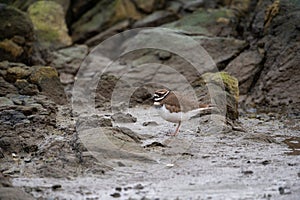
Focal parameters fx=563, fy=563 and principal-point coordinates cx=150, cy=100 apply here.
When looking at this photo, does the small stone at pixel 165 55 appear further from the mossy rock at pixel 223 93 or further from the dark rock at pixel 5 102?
the dark rock at pixel 5 102

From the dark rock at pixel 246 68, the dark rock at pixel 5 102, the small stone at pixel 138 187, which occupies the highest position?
the dark rock at pixel 246 68

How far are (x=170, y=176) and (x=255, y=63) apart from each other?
657 centimetres

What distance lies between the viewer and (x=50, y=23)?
Result: 55.5 ft

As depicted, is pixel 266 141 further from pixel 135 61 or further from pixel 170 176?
pixel 135 61

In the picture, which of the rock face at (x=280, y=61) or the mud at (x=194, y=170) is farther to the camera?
the rock face at (x=280, y=61)

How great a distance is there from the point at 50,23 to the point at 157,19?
→ 329 centimetres

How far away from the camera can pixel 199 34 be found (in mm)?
Answer: 14469

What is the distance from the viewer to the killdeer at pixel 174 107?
8625mm

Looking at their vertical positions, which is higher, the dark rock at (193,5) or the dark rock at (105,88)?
the dark rock at (193,5)

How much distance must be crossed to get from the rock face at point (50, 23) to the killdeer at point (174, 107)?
8.23 meters

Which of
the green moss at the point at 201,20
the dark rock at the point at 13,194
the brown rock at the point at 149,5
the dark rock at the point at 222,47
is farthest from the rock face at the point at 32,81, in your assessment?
the brown rock at the point at 149,5

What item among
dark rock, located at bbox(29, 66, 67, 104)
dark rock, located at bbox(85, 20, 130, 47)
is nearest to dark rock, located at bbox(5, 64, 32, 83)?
dark rock, located at bbox(29, 66, 67, 104)

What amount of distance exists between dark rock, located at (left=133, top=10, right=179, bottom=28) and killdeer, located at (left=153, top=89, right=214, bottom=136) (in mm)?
8766

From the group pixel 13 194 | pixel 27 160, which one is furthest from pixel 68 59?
pixel 13 194
